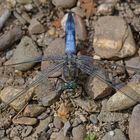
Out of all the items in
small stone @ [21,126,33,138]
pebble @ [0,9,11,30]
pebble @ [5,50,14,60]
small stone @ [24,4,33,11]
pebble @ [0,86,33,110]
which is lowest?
small stone @ [21,126,33,138]

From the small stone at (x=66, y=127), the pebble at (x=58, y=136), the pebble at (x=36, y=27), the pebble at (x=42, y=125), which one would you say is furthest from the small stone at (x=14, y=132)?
the pebble at (x=36, y=27)

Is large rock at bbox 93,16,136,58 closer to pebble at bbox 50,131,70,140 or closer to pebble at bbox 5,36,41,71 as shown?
pebble at bbox 5,36,41,71

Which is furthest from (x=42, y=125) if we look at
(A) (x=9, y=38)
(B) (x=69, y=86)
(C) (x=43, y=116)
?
(A) (x=9, y=38)

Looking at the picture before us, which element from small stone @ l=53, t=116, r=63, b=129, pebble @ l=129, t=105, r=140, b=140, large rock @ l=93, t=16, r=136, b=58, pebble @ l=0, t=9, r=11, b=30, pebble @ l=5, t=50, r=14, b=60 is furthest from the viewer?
pebble @ l=0, t=9, r=11, b=30

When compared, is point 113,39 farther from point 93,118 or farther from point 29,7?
point 29,7

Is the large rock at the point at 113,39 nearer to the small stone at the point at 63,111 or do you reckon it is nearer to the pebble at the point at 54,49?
the pebble at the point at 54,49

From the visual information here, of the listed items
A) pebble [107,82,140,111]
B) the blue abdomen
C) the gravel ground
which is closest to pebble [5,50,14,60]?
the gravel ground
